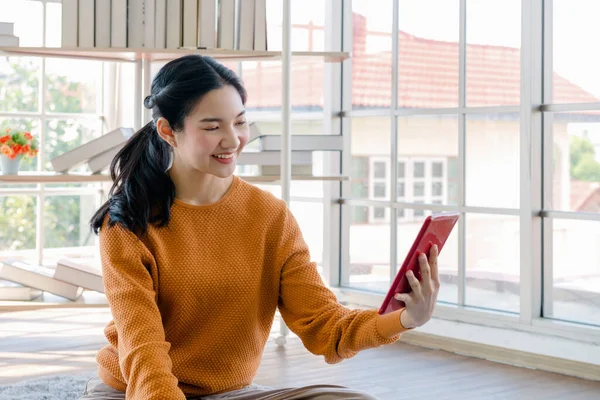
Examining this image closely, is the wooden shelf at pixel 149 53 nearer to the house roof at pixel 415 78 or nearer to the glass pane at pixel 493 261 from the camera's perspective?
the house roof at pixel 415 78

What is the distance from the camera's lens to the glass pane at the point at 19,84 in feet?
13.7

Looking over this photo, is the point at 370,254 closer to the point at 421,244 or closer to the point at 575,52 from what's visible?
the point at 575,52

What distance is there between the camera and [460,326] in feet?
11.1

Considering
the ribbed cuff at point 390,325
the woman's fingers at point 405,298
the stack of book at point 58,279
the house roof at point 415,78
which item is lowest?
the stack of book at point 58,279

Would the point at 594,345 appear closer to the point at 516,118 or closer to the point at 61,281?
the point at 516,118

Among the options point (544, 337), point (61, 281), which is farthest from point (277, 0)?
point (544, 337)

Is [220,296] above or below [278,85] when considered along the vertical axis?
below

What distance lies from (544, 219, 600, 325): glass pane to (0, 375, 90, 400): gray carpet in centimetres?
174

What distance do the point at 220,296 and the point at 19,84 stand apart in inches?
114

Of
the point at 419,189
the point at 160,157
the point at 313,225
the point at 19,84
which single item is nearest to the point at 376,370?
the point at 419,189

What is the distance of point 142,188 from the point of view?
171 cm

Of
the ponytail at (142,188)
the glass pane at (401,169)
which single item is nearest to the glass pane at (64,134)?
the glass pane at (401,169)

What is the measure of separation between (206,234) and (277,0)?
258 centimetres

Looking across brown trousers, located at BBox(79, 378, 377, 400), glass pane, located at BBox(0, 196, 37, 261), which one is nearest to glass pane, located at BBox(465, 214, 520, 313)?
brown trousers, located at BBox(79, 378, 377, 400)
